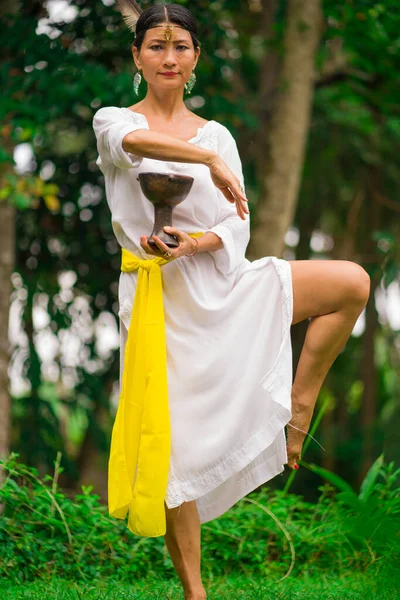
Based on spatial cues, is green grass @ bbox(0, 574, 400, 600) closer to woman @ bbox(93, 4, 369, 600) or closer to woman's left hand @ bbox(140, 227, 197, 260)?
woman @ bbox(93, 4, 369, 600)

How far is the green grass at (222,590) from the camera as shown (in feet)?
12.1

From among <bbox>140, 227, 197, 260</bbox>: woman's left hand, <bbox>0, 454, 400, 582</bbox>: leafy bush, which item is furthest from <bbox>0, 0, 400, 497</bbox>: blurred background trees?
<bbox>140, 227, 197, 260</bbox>: woman's left hand

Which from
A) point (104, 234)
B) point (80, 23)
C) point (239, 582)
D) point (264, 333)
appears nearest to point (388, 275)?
point (104, 234)

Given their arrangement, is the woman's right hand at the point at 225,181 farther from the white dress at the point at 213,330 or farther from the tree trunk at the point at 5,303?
the tree trunk at the point at 5,303

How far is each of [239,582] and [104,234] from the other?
5290 millimetres

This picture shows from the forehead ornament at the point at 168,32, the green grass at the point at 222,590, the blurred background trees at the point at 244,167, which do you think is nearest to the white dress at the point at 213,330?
the forehead ornament at the point at 168,32

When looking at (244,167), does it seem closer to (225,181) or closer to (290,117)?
(290,117)

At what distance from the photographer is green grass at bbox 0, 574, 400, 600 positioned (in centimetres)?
368

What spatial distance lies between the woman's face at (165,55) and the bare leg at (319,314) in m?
0.84

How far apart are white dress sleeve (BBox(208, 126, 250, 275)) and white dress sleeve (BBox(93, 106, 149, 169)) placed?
1.10 feet

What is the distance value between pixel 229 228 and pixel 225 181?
322 mm

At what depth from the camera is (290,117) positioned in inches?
291

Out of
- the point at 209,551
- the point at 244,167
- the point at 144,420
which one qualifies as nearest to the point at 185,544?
the point at 144,420

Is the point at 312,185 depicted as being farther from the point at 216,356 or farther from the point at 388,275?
the point at 216,356
